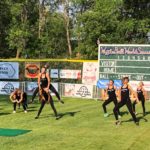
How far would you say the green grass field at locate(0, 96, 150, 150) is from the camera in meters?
14.7

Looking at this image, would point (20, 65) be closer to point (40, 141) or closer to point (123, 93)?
point (123, 93)

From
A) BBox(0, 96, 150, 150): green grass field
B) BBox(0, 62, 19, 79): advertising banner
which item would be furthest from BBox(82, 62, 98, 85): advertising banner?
BBox(0, 96, 150, 150): green grass field

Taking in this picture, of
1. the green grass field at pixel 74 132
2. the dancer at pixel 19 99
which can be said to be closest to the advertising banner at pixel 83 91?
the green grass field at pixel 74 132

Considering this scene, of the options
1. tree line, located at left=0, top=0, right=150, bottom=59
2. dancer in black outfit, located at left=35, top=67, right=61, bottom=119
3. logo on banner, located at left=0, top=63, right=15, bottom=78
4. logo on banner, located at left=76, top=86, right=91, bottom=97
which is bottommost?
logo on banner, located at left=76, top=86, right=91, bottom=97

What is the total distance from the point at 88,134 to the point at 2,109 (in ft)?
30.6

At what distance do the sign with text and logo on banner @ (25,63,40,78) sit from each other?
5428mm

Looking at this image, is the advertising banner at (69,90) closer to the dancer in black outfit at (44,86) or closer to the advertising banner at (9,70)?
the advertising banner at (9,70)

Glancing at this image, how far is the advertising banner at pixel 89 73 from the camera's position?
114 ft

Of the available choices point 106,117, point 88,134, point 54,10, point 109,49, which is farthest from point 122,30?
point 88,134

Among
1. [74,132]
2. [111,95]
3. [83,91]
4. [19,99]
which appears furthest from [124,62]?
[74,132]

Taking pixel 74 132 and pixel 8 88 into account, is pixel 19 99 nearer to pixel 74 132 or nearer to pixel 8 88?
pixel 74 132

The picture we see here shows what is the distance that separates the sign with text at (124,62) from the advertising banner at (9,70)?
688 cm

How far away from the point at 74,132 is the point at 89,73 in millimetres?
17855

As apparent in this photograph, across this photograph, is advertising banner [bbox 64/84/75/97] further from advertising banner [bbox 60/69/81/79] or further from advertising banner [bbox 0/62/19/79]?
advertising banner [bbox 0/62/19/79]
